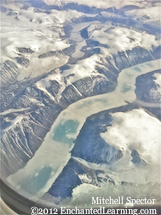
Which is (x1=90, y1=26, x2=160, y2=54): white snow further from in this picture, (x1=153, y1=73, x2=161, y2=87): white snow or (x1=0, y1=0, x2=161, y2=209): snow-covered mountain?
(x1=153, y1=73, x2=161, y2=87): white snow

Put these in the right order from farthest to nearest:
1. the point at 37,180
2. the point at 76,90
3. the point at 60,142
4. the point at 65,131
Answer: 1. the point at 76,90
2. the point at 65,131
3. the point at 60,142
4. the point at 37,180

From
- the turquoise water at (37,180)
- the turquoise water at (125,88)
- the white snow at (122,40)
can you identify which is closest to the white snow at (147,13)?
the white snow at (122,40)

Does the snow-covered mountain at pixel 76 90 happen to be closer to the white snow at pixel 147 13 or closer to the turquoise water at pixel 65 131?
the white snow at pixel 147 13

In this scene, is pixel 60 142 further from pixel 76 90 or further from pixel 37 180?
pixel 76 90

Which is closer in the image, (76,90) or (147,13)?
(76,90)

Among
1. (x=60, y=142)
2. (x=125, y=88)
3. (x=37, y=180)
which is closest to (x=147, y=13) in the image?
(x=125, y=88)

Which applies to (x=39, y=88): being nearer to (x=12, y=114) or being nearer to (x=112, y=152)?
(x=12, y=114)

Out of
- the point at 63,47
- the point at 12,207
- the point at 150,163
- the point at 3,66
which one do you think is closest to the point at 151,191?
the point at 150,163

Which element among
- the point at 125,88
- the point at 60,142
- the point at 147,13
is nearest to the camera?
the point at 60,142
